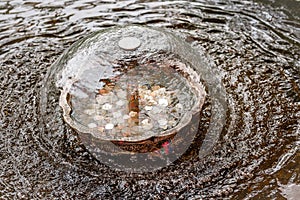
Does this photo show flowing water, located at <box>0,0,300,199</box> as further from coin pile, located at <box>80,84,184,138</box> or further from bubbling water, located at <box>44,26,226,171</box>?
coin pile, located at <box>80,84,184,138</box>

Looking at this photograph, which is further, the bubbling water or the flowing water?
the bubbling water

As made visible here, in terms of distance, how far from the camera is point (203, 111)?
362 centimetres

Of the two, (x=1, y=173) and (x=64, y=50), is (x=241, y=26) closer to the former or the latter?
(x=64, y=50)

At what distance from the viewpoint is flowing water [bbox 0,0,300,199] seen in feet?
10.2

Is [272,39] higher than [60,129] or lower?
higher

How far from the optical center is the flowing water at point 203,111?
311 cm

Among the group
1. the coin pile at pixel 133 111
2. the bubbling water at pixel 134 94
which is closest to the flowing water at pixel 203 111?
the bubbling water at pixel 134 94

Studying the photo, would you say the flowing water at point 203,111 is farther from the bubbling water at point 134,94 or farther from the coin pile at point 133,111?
the coin pile at point 133,111

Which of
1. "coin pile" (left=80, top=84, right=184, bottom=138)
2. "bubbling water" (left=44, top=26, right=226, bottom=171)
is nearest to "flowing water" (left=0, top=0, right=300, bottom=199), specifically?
"bubbling water" (left=44, top=26, right=226, bottom=171)

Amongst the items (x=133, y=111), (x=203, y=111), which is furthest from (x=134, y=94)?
(x=203, y=111)

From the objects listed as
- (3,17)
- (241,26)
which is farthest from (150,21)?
(3,17)

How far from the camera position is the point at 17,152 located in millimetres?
3352

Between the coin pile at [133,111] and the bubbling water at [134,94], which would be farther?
the coin pile at [133,111]

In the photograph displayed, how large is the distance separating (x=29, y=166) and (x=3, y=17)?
210 cm
